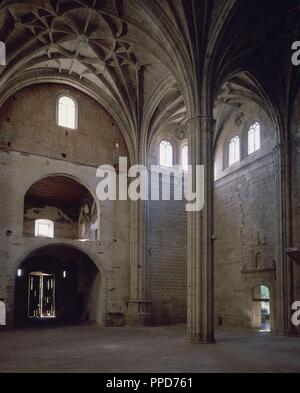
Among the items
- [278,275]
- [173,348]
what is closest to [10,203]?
[173,348]

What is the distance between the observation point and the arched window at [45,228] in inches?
1079

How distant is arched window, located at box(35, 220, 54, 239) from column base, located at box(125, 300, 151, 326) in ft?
25.8

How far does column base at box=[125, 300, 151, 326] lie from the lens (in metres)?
22.3

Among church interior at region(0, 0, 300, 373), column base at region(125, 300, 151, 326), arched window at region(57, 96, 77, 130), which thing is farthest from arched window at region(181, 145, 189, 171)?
column base at region(125, 300, 151, 326)

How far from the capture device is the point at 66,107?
74.4 ft

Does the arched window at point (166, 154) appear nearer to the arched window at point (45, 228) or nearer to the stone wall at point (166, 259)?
the stone wall at point (166, 259)

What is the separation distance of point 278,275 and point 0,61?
15.5 meters

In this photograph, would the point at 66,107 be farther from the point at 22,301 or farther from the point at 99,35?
the point at 22,301

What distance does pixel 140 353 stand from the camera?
12.8 metres

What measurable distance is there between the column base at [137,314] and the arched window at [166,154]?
820cm

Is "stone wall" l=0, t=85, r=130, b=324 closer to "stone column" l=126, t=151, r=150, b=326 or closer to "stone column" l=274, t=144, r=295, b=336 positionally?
"stone column" l=126, t=151, r=150, b=326

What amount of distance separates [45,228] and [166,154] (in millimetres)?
8958
